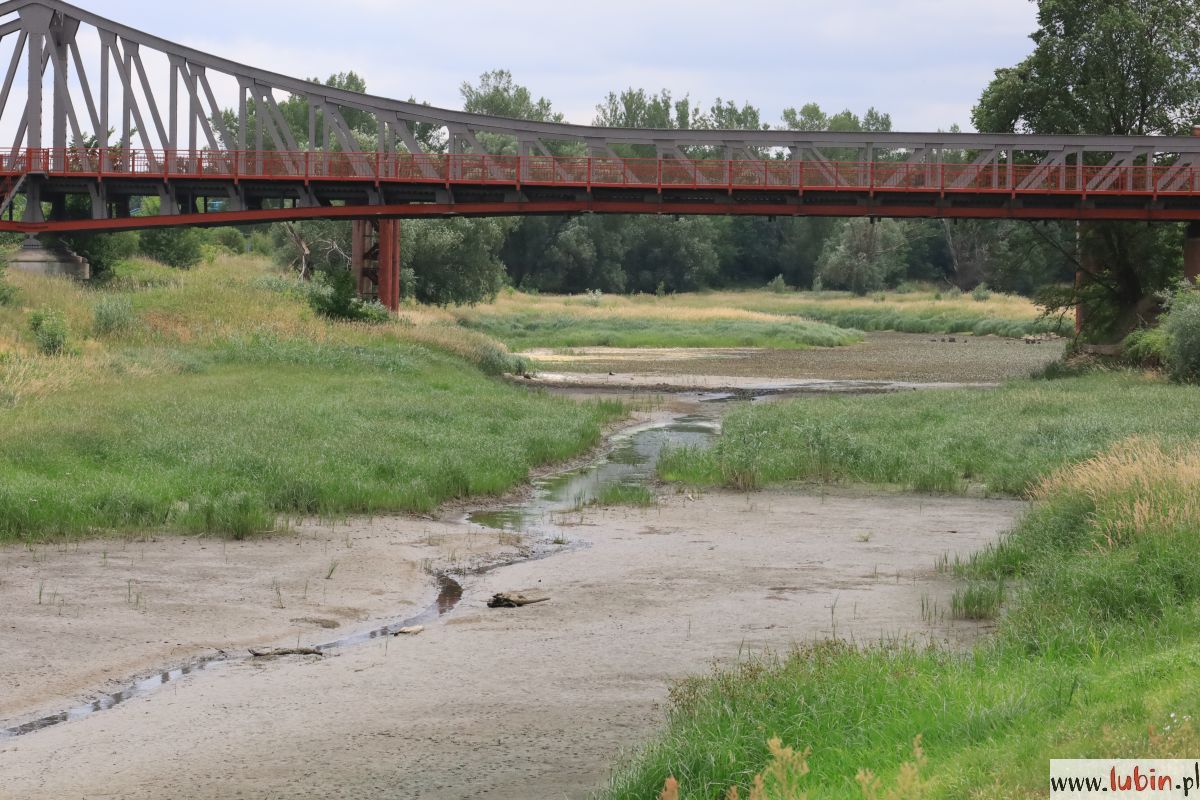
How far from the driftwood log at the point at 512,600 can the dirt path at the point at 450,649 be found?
0.25m

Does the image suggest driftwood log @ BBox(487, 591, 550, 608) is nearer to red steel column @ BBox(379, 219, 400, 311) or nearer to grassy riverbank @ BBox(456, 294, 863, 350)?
red steel column @ BBox(379, 219, 400, 311)

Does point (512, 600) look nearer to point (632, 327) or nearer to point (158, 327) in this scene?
point (158, 327)

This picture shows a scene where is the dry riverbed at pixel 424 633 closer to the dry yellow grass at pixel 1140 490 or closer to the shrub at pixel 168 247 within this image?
the dry yellow grass at pixel 1140 490

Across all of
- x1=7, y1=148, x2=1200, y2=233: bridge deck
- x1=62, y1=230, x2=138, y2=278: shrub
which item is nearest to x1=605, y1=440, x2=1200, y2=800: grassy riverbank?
x1=7, y1=148, x2=1200, y2=233: bridge deck

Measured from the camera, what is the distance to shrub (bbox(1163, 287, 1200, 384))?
38.8 meters

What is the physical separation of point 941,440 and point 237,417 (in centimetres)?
1444

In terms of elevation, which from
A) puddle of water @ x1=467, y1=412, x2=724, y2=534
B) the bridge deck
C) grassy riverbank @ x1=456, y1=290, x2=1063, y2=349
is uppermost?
the bridge deck

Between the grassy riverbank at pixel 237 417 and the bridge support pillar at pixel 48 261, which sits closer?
the grassy riverbank at pixel 237 417

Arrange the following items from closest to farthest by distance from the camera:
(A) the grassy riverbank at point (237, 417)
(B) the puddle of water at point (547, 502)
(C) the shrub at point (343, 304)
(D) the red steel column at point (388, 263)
Result: (B) the puddle of water at point (547, 502), (A) the grassy riverbank at point (237, 417), (C) the shrub at point (343, 304), (D) the red steel column at point (388, 263)

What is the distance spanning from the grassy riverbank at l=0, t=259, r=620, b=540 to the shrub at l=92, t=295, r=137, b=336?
0.19 ft

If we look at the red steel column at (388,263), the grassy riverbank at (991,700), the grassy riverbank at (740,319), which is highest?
the red steel column at (388,263)

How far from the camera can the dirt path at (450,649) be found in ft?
36.5

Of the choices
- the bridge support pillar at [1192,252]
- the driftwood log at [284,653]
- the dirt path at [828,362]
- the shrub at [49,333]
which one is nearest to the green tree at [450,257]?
the dirt path at [828,362]

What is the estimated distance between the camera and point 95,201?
2191 inches
